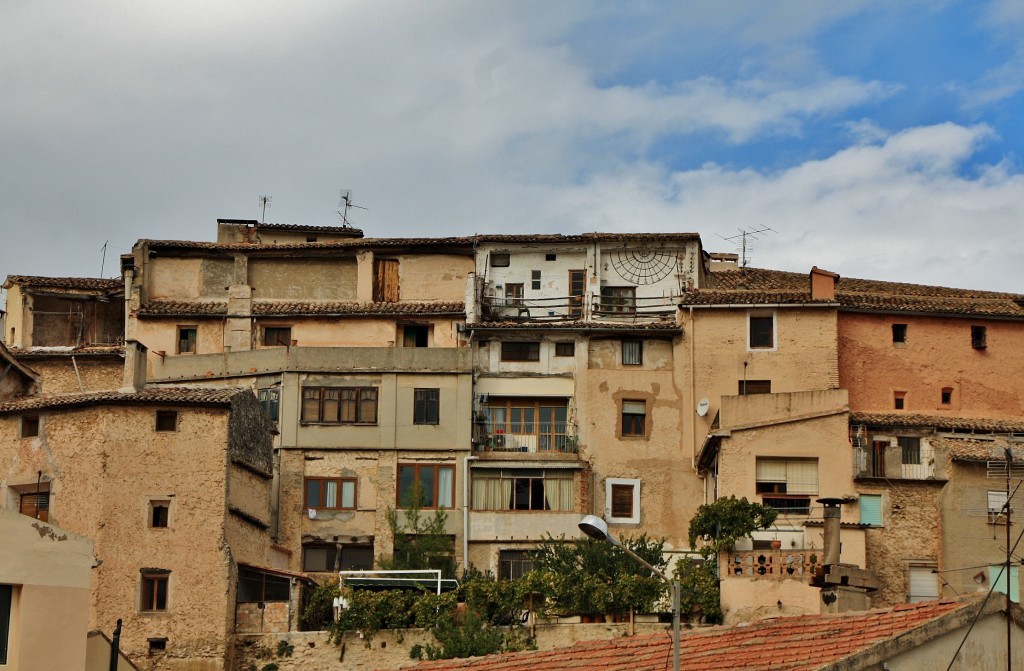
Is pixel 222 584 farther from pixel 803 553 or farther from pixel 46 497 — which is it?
pixel 803 553

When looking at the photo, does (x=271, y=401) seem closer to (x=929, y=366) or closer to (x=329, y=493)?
(x=329, y=493)

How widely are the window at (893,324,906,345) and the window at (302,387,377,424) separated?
1850 cm

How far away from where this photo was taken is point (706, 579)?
4919 centimetres

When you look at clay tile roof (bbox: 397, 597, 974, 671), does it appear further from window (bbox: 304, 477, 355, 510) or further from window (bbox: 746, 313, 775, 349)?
window (bbox: 746, 313, 775, 349)

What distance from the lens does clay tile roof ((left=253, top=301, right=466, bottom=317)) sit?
63781 millimetres

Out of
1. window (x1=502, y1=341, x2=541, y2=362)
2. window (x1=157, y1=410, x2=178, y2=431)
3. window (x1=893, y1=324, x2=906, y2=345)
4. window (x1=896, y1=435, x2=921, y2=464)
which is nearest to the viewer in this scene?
window (x1=157, y1=410, x2=178, y2=431)

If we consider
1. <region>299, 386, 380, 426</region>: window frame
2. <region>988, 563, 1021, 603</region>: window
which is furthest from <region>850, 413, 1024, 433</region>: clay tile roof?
<region>299, 386, 380, 426</region>: window frame

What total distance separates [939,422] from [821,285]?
22.3ft

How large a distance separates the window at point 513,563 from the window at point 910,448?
42.1 ft

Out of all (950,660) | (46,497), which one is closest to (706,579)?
(46,497)

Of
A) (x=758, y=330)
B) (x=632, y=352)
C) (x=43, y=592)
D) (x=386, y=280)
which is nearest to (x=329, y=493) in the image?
(x=386, y=280)

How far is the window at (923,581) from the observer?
174 ft

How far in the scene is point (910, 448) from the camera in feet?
183

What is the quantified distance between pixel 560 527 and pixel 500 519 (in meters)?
2.08
